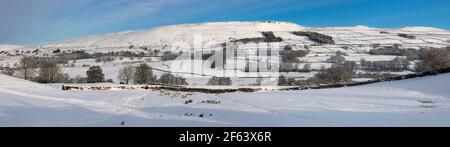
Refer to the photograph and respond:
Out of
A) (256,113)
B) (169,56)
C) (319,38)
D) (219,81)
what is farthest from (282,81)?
(319,38)

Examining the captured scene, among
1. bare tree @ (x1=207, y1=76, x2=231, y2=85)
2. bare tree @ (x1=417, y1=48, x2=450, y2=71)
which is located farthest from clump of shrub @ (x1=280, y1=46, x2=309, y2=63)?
bare tree @ (x1=417, y1=48, x2=450, y2=71)

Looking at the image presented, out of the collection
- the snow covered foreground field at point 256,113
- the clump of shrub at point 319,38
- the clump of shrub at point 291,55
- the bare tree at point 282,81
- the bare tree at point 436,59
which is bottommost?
the snow covered foreground field at point 256,113

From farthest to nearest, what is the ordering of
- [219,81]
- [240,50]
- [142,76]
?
[240,50], [219,81], [142,76]

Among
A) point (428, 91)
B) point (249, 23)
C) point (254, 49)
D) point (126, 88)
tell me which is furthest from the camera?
point (249, 23)

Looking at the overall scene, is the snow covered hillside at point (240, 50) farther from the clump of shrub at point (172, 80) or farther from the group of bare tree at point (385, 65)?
the clump of shrub at point (172, 80)

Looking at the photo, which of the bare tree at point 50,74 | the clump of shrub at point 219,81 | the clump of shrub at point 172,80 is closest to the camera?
the bare tree at point 50,74

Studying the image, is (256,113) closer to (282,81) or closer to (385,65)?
(282,81)

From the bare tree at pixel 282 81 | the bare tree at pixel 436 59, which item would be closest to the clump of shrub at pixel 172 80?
the bare tree at pixel 282 81

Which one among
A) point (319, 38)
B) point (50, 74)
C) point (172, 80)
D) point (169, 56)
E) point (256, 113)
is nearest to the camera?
point (256, 113)
